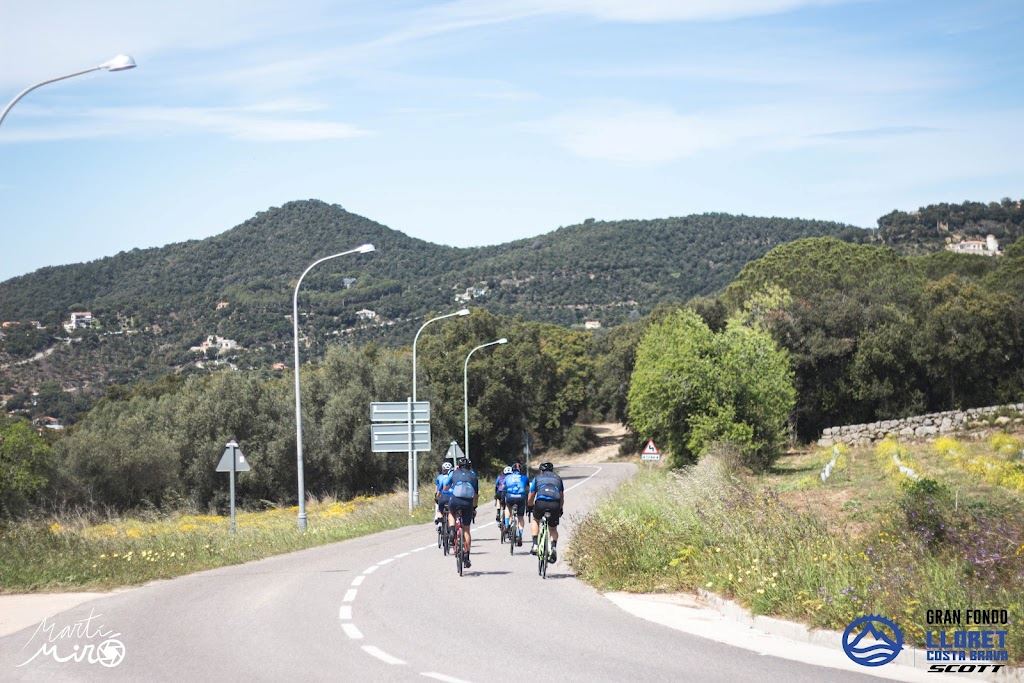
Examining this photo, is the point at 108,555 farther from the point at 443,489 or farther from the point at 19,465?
the point at 19,465

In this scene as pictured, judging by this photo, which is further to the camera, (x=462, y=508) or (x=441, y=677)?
(x=462, y=508)

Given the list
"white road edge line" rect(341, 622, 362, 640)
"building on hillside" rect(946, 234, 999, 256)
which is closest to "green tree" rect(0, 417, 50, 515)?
"white road edge line" rect(341, 622, 362, 640)

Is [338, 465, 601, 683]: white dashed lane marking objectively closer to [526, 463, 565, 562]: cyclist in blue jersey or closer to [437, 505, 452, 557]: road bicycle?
[437, 505, 452, 557]: road bicycle

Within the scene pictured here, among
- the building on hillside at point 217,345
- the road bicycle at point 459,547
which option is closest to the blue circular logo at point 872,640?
the road bicycle at point 459,547

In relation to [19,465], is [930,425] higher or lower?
higher

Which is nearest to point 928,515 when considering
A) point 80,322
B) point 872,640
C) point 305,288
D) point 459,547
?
point 872,640

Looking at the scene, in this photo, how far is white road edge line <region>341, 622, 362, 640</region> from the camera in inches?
443

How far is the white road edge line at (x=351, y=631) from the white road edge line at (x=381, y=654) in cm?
64

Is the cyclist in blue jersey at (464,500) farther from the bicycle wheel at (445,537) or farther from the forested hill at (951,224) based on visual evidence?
the forested hill at (951,224)

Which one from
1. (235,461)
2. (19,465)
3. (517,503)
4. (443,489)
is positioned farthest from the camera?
(19,465)

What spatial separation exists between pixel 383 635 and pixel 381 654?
3.82ft

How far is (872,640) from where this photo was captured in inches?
385

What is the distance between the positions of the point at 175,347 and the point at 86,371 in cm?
1307

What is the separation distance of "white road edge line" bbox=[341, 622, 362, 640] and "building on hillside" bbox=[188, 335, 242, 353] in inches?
4775
